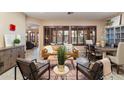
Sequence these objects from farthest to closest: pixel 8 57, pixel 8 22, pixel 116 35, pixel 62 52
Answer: pixel 116 35
pixel 8 22
pixel 8 57
pixel 62 52

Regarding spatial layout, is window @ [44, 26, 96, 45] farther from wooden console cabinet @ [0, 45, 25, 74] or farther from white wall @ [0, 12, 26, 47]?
wooden console cabinet @ [0, 45, 25, 74]

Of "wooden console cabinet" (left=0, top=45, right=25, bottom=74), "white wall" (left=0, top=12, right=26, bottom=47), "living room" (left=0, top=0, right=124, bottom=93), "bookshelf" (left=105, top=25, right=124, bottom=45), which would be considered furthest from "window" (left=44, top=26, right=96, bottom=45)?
"wooden console cabinet" (left=0, top=45, right=25, bottom=74)

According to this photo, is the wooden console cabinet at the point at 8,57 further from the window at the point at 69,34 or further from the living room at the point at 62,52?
the window at the point at 69,34

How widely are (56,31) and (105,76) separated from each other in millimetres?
6614

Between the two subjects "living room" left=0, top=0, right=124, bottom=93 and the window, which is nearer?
"living room" left=0, top=0, right=124, bottom=93

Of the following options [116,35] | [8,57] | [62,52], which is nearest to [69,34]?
[116,35]

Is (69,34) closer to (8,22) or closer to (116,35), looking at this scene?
(116,35)

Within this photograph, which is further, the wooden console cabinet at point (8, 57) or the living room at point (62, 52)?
the wooden console cabinet at point (8, 57)

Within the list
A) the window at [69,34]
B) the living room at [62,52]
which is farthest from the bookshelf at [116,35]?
the window at [69,34]


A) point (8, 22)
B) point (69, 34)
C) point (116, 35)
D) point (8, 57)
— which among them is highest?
point (8, 22)

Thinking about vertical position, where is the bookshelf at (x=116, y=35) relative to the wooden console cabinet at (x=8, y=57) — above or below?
above

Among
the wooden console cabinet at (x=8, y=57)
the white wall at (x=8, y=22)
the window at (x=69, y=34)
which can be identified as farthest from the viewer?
the window at (x=69, y=34)
